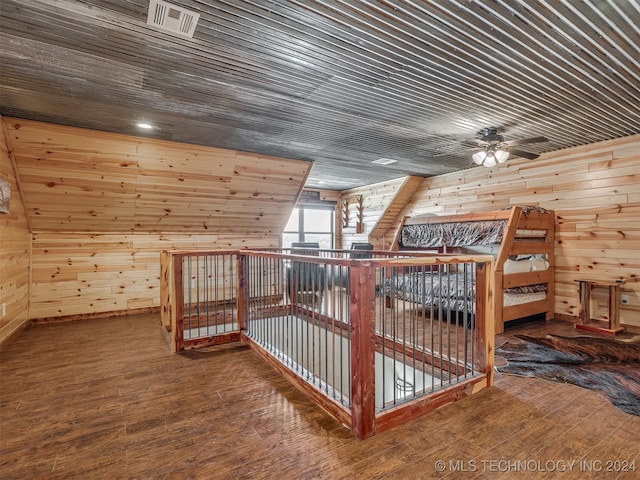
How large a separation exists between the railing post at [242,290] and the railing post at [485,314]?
237 centimetres

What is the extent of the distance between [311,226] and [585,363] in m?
6.13

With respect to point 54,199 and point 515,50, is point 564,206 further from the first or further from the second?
point 54,199

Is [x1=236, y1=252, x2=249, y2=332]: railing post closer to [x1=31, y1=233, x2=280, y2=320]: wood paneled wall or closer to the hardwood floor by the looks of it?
the hardwood floor

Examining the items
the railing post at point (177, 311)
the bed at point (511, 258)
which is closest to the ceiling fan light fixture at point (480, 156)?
the bed at point (511, 258)

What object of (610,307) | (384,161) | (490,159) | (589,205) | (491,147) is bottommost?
(610,307)

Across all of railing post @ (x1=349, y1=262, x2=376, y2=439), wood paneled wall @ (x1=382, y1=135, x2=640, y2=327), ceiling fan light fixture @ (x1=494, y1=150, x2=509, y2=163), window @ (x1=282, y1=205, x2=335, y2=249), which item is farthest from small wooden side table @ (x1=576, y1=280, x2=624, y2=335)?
window @ (x1=282, y1=205, x2=335, y2=249)

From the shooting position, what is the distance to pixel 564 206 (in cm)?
475

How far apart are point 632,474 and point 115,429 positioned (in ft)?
9.10

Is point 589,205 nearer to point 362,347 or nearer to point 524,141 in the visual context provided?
point 524,141

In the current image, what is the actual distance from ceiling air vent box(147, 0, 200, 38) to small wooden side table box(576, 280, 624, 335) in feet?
16.8

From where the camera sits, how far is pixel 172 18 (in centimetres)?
196

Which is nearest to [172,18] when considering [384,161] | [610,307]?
[384,161]

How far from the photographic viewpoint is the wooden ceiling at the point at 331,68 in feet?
6.45

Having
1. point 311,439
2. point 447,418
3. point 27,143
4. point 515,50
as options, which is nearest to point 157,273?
point 27,143
